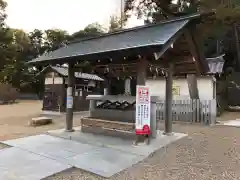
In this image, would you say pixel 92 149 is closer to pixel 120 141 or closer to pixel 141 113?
pixel 120 141

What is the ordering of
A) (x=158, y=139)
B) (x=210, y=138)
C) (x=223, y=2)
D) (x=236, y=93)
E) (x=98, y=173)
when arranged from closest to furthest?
(x=98, y=173) → (x=158, y=139) → (x=210, y=138) → (x=223, y=2) → (x=236, y=93)

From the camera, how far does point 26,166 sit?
4.38 metres

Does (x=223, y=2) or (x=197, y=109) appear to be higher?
(x=223, y=2)

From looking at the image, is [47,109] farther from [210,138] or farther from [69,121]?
[210,138]

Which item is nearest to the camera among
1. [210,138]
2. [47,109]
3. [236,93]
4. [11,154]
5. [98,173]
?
[98,173]

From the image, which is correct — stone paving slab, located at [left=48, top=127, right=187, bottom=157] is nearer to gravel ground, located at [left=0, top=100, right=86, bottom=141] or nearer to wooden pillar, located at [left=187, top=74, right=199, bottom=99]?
gravel ground, located at [left=0, top=100, right=86, bottom=141]

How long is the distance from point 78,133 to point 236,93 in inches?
638

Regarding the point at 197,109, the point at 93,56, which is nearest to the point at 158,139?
the point at 93,56

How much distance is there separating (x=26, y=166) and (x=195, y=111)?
8693mm

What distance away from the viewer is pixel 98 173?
4.13m

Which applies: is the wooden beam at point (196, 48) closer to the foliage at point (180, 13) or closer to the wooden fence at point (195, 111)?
the wooden fence at point (195, 111)

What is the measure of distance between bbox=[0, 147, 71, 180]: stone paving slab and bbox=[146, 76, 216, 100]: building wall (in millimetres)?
10146

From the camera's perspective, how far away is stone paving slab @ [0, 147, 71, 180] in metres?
3.92

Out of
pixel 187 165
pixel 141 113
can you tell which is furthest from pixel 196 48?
pixel 187 165
